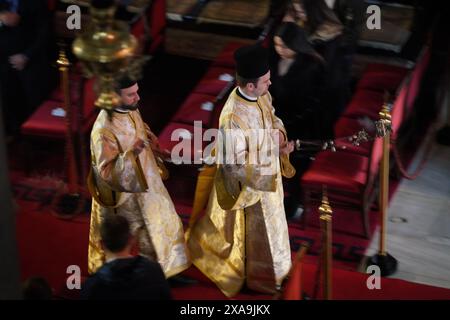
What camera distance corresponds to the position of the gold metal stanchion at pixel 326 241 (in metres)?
7.44

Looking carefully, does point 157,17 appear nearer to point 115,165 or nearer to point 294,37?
point 294,37

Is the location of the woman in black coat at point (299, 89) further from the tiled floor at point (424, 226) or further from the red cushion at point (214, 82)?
the tiled floor at point (424, 226)

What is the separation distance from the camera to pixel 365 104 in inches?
393

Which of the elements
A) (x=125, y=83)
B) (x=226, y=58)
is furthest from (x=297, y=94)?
(x=125, y=83)

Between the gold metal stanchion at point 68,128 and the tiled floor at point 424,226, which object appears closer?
the tiled floor at point 424,226

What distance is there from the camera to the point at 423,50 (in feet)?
34.7

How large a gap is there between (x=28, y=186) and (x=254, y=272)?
247 centimetres

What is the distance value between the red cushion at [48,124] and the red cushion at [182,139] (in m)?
0.66

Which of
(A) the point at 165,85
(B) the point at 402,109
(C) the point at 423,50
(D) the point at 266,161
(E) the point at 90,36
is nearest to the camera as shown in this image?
(E) the point at 90,36

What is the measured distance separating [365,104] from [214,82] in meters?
1.35

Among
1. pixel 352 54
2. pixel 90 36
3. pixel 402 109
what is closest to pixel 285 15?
pixel 352 54

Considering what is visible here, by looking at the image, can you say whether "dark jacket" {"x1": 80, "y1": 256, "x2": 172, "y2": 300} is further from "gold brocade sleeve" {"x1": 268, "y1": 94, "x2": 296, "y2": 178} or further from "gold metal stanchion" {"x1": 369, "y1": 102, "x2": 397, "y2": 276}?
"gold metal stanchion" {"x1": 369, "y1": 102, "x2": 397, "y2": 276}

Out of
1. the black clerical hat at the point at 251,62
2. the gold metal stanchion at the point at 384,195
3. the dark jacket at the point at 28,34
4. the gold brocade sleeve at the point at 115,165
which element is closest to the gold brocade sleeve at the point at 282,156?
the black clerical hat at the point at 251,62
